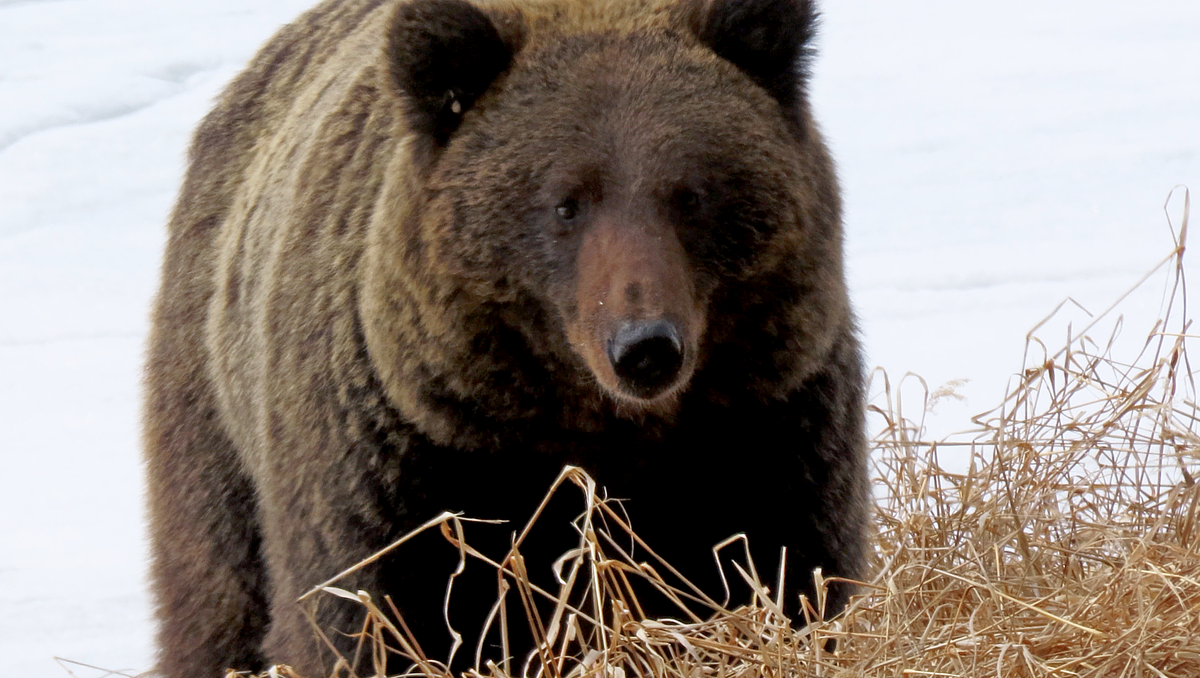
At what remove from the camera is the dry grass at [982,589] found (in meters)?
3.56

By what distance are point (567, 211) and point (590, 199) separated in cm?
6

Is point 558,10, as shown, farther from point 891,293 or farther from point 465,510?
point 891,293

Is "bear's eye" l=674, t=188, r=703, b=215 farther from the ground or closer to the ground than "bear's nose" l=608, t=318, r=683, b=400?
farther from the ground

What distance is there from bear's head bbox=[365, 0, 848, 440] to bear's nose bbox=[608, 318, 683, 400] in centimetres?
14

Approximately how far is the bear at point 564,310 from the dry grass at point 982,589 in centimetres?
13

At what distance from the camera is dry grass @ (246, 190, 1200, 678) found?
11.7ft

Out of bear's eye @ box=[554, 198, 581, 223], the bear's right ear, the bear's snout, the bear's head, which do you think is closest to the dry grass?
the bear's snout

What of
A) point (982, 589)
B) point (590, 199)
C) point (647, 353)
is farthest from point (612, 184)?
point (982, 589)

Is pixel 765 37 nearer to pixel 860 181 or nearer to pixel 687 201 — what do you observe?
pixel 687 201

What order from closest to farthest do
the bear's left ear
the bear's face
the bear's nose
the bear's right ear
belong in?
1. the bear's nose
2. the bear's face
3. the bear's right ear
4. the bear's left ear

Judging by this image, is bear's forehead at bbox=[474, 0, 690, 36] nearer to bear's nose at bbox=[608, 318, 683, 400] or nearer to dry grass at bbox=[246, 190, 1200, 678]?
bear's nose at bbox=[608, 318, 683, 400]

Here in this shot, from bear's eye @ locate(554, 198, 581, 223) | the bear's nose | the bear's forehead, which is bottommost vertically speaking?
the bear's nose

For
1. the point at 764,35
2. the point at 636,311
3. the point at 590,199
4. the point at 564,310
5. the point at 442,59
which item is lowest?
the point at 564,310

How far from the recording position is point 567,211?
361cm
